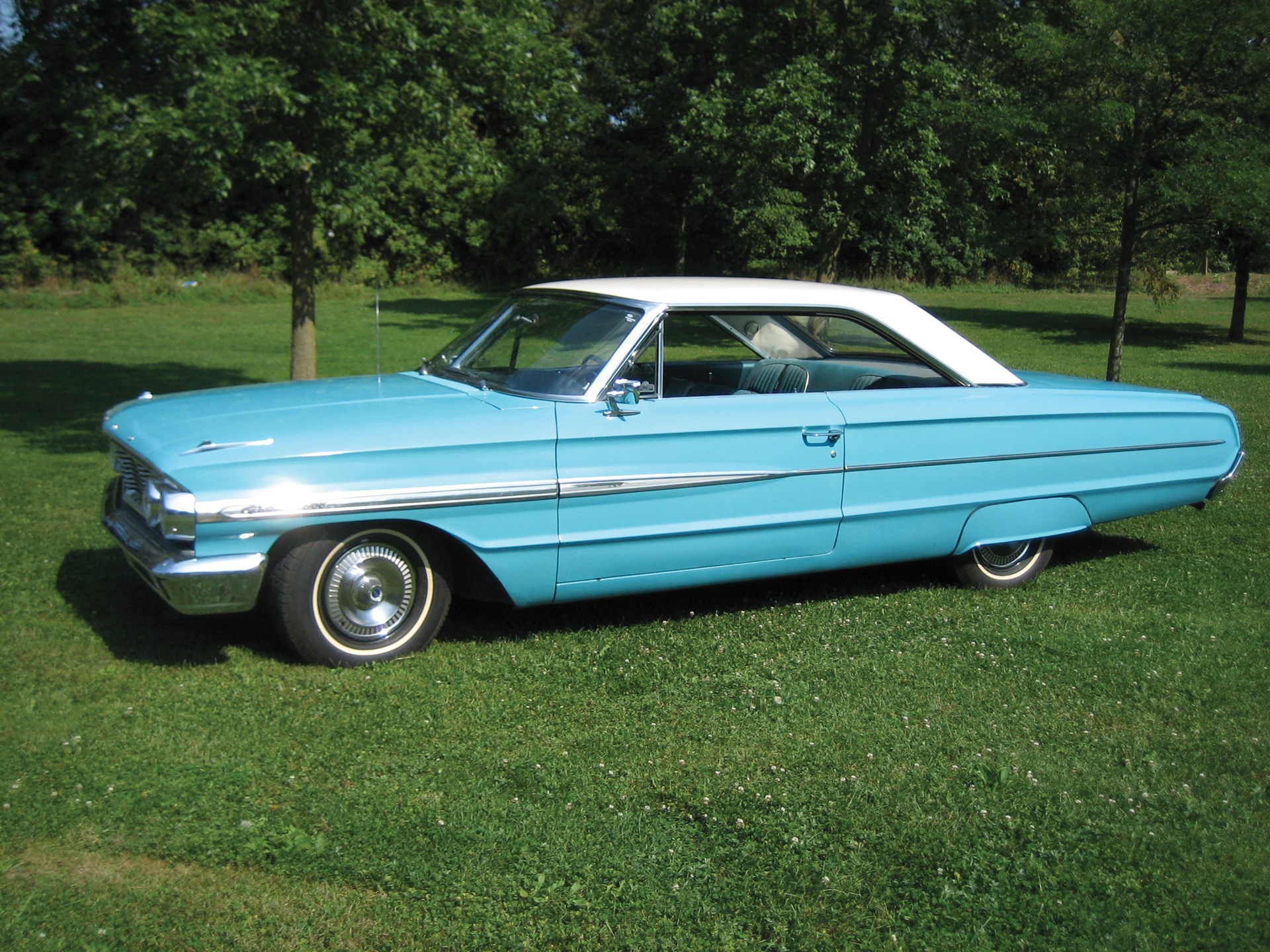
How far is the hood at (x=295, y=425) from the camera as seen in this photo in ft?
14.7

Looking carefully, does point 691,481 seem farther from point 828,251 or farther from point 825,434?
point 828,251

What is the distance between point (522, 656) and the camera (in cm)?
502

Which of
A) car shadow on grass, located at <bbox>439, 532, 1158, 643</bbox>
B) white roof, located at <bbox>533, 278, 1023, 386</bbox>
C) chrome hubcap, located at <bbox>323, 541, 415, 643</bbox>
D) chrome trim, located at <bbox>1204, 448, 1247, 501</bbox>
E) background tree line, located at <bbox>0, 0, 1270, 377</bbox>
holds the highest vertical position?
background tree line, located at <bbox>0, 0, 1270, 377</bbox>

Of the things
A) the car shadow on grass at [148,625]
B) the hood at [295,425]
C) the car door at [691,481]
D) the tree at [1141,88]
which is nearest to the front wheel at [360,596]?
the car shadow on grass at [148,625]

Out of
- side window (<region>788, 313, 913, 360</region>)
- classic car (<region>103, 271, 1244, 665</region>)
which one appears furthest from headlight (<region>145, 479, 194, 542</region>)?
side window (<region>788, 313, 913, 360</region>)

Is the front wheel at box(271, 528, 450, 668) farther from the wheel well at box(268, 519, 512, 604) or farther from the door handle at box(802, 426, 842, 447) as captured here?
the door handle at box(802, 426, 842, 447)

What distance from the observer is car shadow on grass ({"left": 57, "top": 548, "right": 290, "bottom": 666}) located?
495cm

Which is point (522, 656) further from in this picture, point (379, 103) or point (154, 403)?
point (379, 103)

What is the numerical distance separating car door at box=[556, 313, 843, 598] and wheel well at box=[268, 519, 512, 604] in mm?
320

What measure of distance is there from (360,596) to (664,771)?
1.55 meters

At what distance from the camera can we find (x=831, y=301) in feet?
19.1

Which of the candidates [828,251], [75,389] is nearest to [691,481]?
[75,389]

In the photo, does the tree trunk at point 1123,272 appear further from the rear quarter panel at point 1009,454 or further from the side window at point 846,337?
the side window at point 846,337

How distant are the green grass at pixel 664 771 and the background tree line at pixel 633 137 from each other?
3.93 metres
